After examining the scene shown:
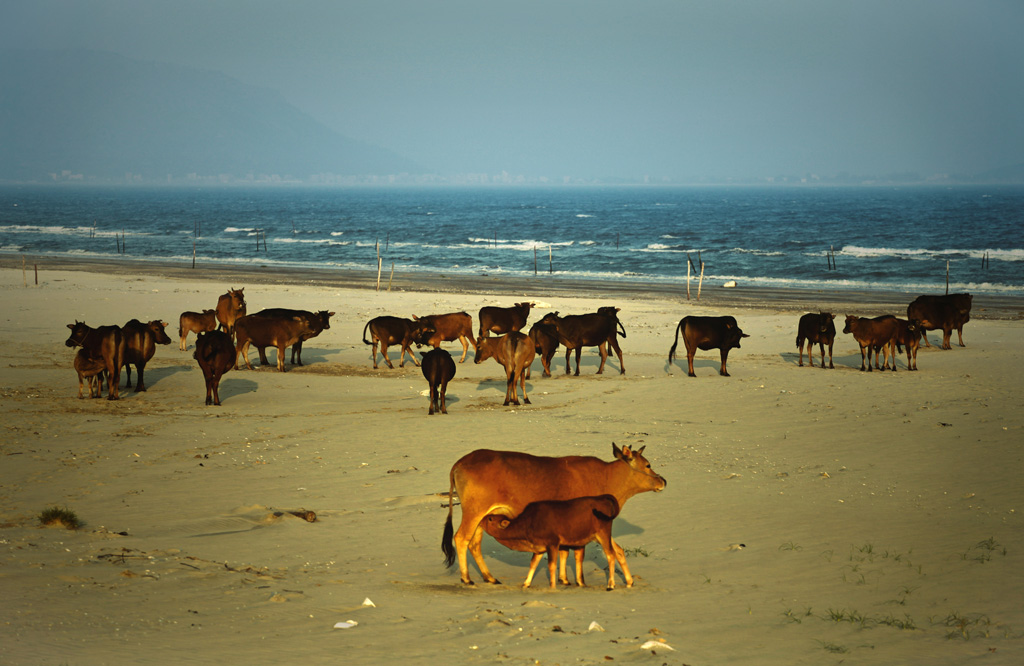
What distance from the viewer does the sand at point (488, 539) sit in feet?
23.9

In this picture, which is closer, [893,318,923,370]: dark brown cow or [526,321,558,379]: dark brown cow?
[526,321,558,379]: dark brown cow

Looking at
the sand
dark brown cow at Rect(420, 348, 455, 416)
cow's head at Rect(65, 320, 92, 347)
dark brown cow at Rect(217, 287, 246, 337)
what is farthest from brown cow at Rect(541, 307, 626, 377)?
cow's head at Rect(65, 320, 92, 347)

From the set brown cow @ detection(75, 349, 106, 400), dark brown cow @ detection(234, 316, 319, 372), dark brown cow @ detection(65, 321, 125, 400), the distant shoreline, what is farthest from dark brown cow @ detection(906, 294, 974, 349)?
brown cow @ detection(75, 349, 106, 400)

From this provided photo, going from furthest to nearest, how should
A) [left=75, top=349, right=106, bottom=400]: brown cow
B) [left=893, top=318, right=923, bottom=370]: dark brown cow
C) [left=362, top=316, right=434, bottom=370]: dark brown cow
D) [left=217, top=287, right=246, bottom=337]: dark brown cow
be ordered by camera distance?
1. [left=217, top=287, right=246, bottom=337]: dark brown cow
2. [left=362, top=316, right=434, bottom=370]: dark brown cow
3. [left=893, top=318, right=923, bottom=370]: dark brown cow
4. [left=75, top=349, right=106, bottom=400]: brown cow

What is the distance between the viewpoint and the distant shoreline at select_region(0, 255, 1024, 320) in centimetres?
4200

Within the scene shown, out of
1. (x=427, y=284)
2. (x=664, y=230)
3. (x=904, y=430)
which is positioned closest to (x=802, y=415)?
(x=904, y=430)

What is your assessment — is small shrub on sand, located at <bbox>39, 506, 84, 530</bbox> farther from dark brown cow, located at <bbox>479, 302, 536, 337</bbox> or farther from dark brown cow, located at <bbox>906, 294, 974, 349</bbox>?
dark brown cow, located at <bbox>906, 294, 974, 349</bbox>

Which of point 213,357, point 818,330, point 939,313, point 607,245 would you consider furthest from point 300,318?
point 607,245

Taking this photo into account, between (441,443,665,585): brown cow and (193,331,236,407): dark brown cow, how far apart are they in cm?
1020

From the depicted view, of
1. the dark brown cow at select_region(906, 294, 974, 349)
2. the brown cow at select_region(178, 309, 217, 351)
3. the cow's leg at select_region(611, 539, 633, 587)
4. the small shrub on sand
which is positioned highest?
the dark brown cow at select_region(906, 294, 974, 349)

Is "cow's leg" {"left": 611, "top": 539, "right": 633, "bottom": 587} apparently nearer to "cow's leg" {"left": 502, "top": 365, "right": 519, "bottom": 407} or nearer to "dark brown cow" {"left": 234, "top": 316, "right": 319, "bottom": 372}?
"cow's leg" {"left": 502, "top": 365, "right": 519, "bottom": 407}

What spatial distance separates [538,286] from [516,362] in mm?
34476

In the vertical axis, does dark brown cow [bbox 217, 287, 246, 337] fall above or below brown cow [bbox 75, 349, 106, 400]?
above

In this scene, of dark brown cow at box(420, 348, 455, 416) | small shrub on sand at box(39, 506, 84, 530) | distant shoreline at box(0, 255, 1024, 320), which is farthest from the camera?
distant shoreline at box(0, 255, 1024, 320)
